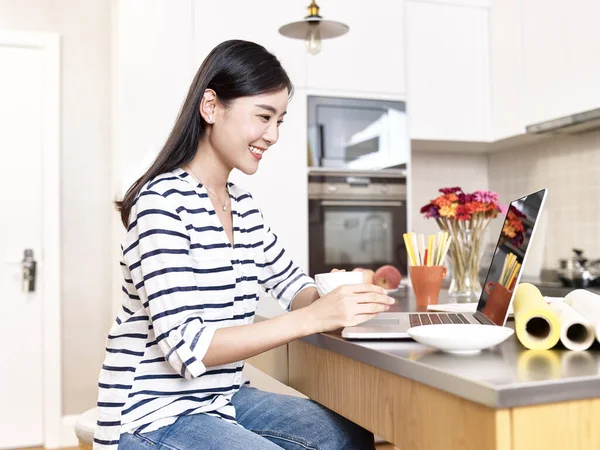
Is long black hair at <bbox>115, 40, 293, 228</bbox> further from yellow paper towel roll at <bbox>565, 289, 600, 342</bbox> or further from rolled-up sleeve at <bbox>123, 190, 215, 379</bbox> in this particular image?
yellow paper towel roll at <bbox>565, 289, 600, 342</bbox>

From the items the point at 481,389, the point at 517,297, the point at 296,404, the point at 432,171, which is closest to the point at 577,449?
the point at 481,389

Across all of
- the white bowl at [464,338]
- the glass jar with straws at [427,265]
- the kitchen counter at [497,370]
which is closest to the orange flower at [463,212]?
Result: the glass jar with straws at [427,265]

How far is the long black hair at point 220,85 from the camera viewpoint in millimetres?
1376

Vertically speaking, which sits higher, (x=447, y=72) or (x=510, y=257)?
(x=447, y=72)

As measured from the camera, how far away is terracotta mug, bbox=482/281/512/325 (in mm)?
1105

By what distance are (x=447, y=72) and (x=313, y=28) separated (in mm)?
1477

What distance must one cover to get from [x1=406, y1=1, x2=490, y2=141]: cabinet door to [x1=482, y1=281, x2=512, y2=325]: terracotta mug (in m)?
2.39

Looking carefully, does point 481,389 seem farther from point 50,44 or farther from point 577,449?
point 50,44

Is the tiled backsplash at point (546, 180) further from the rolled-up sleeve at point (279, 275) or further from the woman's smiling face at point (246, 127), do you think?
the woman's smiling face at point (246, 127)

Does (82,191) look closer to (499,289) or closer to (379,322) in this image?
(379,322)

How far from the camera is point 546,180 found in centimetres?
377

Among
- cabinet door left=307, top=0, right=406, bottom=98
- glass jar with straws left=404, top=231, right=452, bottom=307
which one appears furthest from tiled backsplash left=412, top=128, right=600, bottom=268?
glass jar with straws left=404, top=231, right=452, bottom=307

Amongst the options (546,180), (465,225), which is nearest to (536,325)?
(465,225)

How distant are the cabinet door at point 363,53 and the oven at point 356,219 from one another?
17.3 inches
